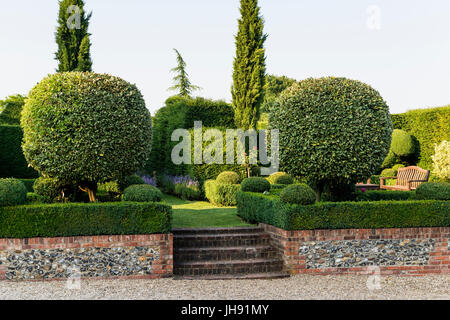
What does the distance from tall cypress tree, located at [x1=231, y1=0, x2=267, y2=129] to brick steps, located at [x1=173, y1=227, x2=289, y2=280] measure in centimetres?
836

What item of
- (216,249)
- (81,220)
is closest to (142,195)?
(81,220)

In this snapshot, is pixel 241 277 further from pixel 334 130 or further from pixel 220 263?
pixel 334 130

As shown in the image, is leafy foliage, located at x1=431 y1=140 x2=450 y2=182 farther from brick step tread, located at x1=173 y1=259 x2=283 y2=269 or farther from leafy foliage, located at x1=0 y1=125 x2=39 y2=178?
leafy foliage, located at x1=0 y1=125 x2=39 y2=178

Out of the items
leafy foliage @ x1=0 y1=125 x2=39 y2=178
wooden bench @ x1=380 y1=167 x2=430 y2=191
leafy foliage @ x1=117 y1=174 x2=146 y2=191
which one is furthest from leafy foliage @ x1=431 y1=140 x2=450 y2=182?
leafy foliage @ x1=0 y1=125 x2=39 y2=178

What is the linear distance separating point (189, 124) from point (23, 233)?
1129cm

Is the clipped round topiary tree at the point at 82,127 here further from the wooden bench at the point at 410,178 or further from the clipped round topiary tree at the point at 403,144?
the clipped round topiary tree at the point at 403,144

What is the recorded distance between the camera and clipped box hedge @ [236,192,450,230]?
26.7 ft

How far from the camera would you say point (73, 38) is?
57.9 feet

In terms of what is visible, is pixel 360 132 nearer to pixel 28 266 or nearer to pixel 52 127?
pixel 52 127

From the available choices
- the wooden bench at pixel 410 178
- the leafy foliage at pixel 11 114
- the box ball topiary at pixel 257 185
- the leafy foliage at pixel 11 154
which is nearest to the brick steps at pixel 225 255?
the box ball topiary at pixel 257 185

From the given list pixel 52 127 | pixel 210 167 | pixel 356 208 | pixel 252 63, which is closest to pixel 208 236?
pixel 356 208

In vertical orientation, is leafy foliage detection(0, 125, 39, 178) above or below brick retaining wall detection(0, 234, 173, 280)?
above

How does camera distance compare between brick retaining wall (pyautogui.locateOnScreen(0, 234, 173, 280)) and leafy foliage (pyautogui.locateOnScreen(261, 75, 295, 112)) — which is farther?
leafy foliage (pyautogui.locateOnScreen(261, 75, 295, 112))

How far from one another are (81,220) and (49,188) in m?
2.19
